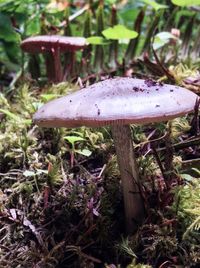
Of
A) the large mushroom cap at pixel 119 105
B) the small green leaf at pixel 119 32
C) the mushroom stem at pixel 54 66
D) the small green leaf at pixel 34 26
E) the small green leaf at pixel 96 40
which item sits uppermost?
the large mushroom cap at pixel 119 105

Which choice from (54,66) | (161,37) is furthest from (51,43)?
(161,37)

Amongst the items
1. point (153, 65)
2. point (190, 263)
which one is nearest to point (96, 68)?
point (153, 65)

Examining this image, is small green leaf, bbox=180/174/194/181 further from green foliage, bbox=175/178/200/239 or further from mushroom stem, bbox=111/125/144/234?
mushroom stem, bbox=111/125/144/234

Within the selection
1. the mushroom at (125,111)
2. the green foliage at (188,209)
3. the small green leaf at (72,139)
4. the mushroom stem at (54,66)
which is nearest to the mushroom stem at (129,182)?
the mushroom at (125,111)

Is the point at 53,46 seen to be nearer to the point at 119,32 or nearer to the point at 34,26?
the point at 119,32

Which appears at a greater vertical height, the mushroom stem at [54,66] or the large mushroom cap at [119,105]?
the large mushroom cap at [119,105]

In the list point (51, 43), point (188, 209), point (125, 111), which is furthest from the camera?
point (51, 43)

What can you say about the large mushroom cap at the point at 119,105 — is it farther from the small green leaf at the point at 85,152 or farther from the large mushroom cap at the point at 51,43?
the large mushroom cap at the point at 51,43
